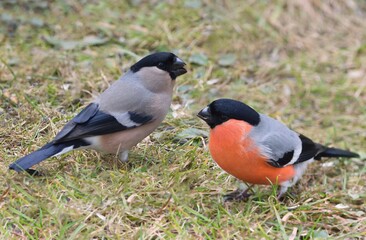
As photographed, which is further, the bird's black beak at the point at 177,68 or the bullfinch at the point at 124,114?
the bird's black beak at the point at 177,68

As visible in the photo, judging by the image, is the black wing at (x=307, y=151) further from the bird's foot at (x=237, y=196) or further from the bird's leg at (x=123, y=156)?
the bird's leg at (x=123, y=156)

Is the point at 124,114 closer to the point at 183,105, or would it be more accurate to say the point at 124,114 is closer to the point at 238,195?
the point at 238,195

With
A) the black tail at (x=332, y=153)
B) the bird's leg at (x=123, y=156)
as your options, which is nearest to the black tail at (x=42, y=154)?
the bird's leg at (x=123, y=156)

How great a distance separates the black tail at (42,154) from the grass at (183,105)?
4.8 inches

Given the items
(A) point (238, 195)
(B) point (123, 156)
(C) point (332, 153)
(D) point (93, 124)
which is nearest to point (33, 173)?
(D) point (93, 124)

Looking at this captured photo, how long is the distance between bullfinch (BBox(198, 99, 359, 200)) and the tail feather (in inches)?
34.8

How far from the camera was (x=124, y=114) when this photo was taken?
15.1ft

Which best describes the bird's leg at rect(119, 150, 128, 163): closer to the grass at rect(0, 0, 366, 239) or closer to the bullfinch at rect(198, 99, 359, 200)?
the grass at rect(0, 0, 366, 239)

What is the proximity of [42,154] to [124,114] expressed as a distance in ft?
2.10

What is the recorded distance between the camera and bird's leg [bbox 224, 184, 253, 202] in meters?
4.46

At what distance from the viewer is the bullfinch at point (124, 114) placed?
4.39 meters

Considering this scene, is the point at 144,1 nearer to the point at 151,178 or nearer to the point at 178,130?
the point at 178,130

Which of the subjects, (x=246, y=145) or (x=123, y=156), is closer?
(x=246, y=145)

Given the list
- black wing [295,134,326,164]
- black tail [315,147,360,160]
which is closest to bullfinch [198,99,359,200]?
black wing [295,134,326,164]
